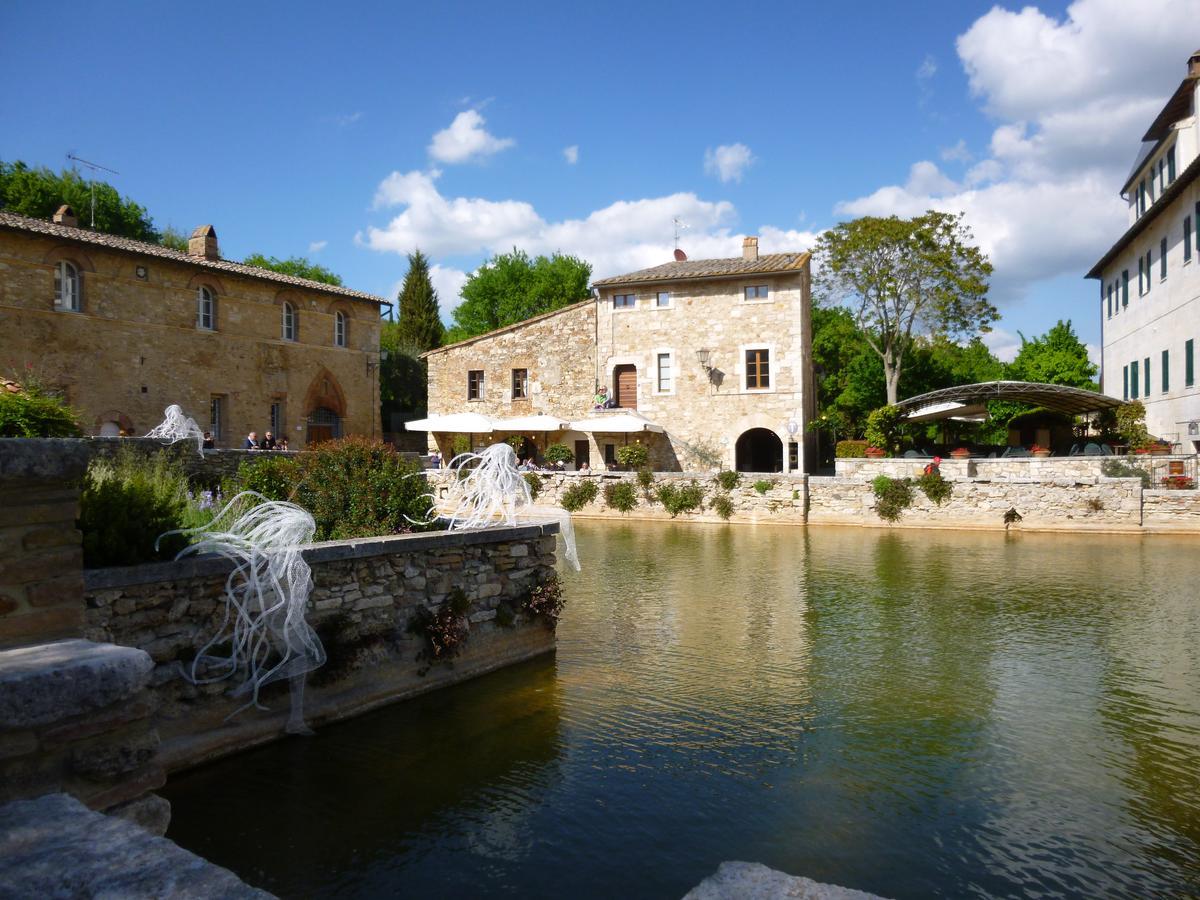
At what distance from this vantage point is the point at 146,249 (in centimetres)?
2495

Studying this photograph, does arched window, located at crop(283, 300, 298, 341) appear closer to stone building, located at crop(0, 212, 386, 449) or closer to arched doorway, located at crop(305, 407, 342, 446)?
stone building, located at crop(0, 212, 386, 449)

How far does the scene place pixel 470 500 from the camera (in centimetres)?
930

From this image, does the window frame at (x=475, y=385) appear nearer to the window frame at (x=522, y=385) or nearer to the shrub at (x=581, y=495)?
the window frame at (x=522, y=385)

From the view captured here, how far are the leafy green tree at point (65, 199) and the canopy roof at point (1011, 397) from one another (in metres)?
36.2

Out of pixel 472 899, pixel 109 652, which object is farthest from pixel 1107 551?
pixel 109 652

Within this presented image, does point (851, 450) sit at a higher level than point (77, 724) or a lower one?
higher

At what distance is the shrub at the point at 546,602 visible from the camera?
9203 millimetres

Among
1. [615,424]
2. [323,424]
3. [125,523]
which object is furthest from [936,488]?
[323,424]

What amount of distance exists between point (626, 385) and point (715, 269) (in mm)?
5627

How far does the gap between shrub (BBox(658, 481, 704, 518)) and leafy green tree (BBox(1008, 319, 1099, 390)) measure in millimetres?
19243

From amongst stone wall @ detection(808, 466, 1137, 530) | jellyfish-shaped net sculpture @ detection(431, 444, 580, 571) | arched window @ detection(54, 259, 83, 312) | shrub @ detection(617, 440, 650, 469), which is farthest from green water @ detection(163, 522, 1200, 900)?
arched window @ detection(54, 259, 83, 312)

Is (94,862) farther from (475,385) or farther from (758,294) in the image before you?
(475,385)

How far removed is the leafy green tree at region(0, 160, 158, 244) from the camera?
3441cm

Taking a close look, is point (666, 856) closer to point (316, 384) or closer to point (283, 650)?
point (283, 650)
